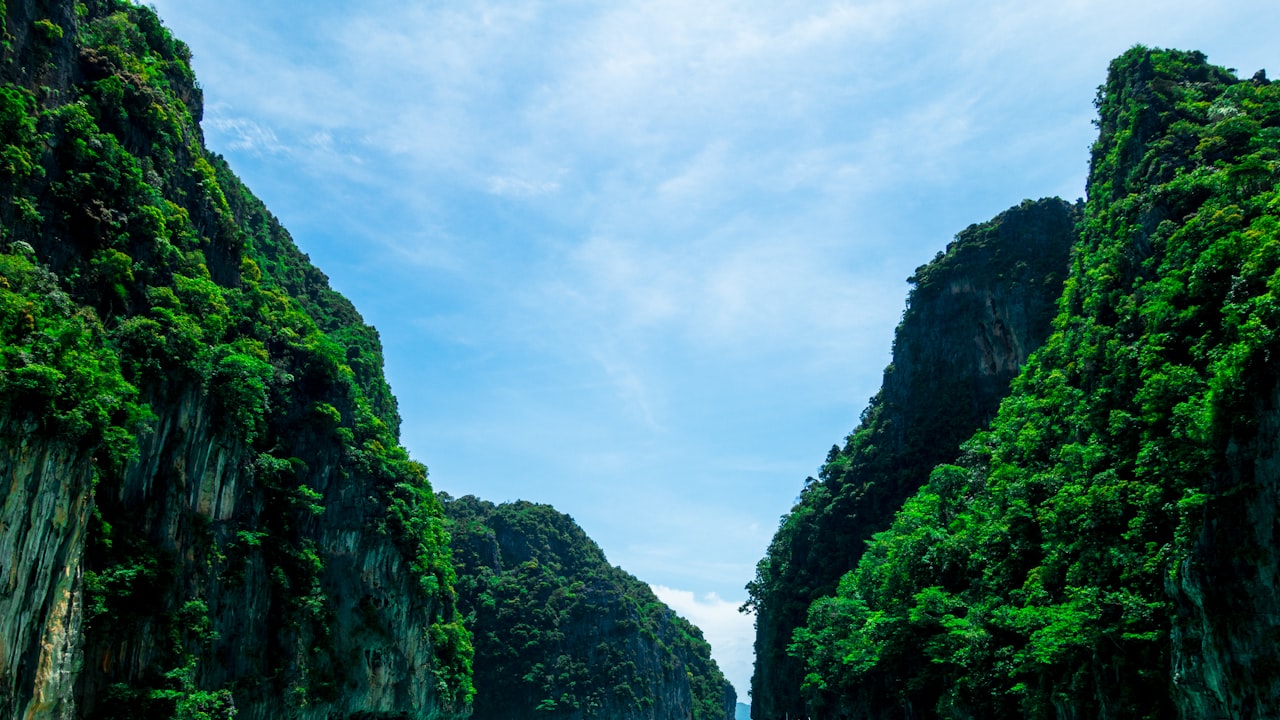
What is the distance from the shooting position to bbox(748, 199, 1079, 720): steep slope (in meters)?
48.2

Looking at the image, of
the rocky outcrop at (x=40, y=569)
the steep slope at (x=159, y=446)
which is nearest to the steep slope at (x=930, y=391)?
the steep slope at (x=159, y=446)

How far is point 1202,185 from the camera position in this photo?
2425 cm

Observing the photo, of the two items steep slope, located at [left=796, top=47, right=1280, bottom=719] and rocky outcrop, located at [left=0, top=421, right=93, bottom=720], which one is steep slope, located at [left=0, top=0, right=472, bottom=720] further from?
steep slope, located at [left=796, top=47, right=1280, bottom=719]

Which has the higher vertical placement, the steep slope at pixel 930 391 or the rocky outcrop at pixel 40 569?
the steep slope at pixel 930 391

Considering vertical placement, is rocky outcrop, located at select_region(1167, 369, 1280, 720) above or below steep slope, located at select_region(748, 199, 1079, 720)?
below

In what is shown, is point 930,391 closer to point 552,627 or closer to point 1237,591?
point 1237,591

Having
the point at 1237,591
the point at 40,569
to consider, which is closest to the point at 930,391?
the point at 1237,591

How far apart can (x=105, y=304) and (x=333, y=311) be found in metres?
32.9

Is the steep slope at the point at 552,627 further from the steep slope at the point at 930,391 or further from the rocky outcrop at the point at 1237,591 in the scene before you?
the rocky outcrop at the point at 1237,591

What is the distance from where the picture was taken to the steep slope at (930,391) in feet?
158

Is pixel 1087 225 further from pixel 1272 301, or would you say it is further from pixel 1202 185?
pixel 1272 301

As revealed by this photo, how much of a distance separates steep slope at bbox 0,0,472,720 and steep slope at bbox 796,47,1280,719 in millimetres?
22436

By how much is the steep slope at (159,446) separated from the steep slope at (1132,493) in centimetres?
2244

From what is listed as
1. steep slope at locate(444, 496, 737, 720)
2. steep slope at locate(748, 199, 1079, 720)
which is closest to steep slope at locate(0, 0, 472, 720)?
steep slope at locate(748, 199, 1079, 720)
